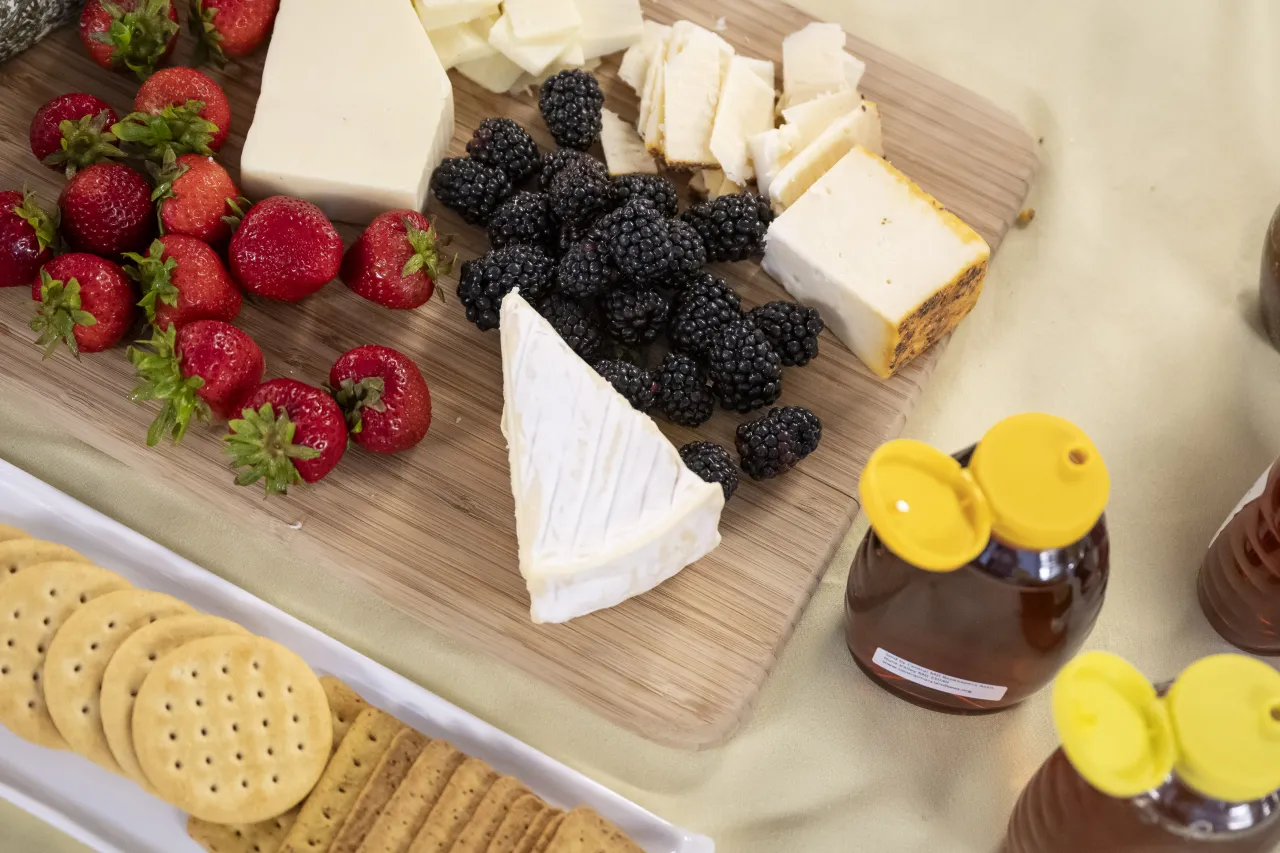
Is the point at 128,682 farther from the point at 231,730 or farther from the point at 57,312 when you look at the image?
the point at 57,312

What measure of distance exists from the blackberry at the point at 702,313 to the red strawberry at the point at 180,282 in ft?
1.95

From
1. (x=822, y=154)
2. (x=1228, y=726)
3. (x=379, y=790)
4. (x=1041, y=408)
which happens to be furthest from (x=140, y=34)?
(x=1228, y=726)

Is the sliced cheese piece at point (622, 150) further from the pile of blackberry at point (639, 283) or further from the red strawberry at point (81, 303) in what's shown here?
the red strawberry at point (81, 303)

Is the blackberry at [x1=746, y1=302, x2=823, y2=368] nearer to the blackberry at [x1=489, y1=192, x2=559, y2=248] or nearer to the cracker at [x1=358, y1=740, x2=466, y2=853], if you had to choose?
the blackberry at [x1=489, y1=192, x2=559, y2=248]

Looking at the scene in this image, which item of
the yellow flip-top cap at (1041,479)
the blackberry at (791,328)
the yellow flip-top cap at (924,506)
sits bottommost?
the blackberry at (791,328)

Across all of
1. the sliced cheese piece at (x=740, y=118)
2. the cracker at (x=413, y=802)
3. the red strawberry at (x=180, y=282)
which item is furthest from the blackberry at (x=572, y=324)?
the cracker at (x=413, y=802)

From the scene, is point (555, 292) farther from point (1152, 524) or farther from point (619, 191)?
point (1152, 524)

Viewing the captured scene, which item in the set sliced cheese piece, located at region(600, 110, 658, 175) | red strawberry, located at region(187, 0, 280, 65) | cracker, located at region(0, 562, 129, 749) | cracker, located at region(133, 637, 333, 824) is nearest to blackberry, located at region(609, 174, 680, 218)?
sliced cheese piece, located at region(600, 110, 658, 175)

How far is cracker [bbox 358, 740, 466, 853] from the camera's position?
3.96 ft

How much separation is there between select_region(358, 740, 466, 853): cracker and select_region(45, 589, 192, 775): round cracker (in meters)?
0.31

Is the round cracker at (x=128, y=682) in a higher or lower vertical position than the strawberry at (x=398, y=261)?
lower

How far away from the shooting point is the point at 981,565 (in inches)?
42.6

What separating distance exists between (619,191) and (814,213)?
265 millimetres

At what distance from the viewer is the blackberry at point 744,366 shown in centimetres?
138
